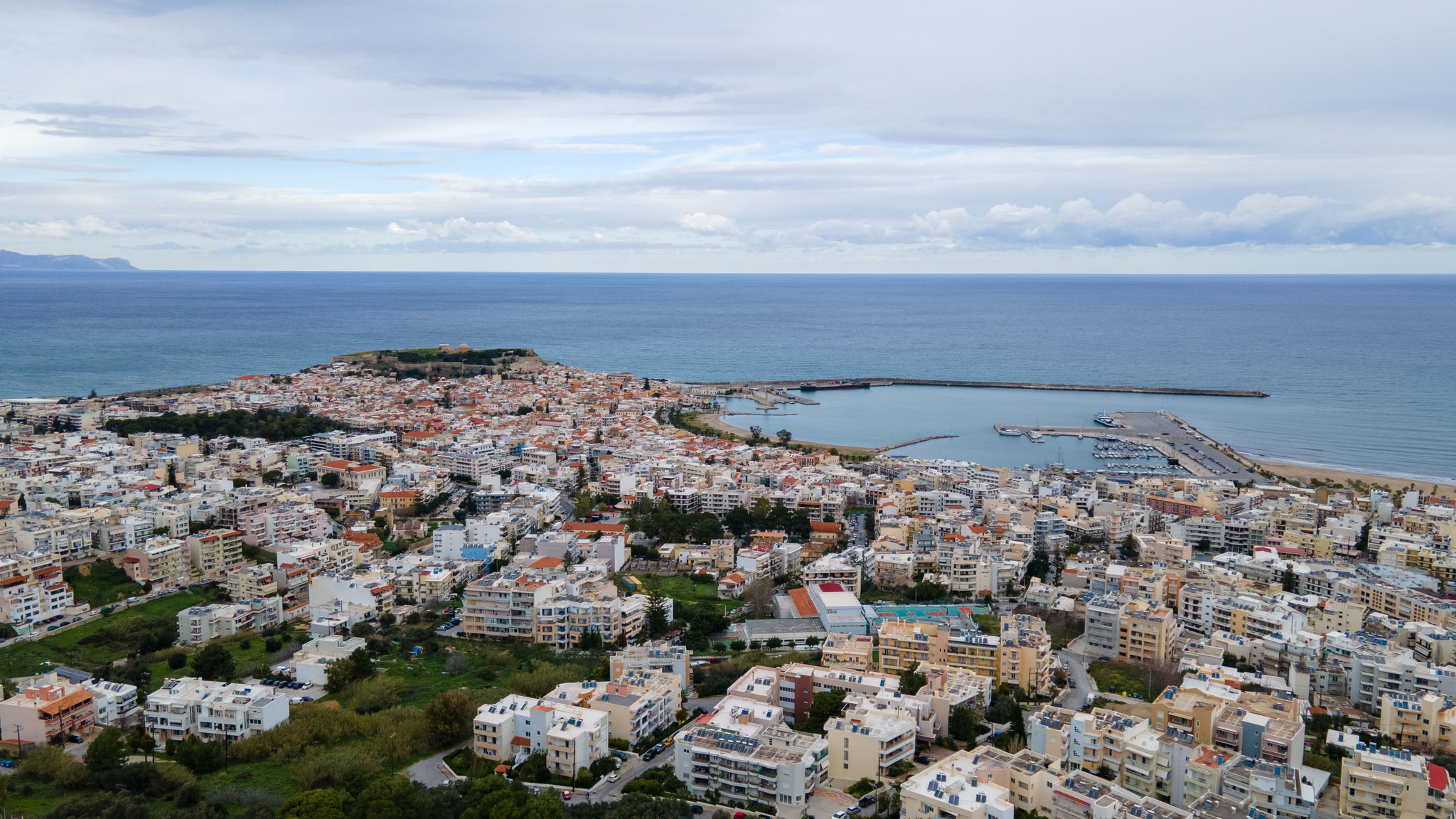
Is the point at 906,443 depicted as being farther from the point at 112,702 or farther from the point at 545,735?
the point at 112,702

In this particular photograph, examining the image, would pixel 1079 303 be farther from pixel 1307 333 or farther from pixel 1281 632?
pixel 1281 632

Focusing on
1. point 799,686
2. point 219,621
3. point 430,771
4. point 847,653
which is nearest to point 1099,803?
point 799,686

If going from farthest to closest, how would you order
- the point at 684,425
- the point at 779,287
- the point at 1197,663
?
the point at 779,287, the point at 684,425, the point at 1197,663

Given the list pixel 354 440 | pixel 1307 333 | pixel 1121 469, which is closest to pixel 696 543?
pixel 354 440

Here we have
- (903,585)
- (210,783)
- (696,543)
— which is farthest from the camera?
(696,543)

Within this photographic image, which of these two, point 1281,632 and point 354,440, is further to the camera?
point 354,440

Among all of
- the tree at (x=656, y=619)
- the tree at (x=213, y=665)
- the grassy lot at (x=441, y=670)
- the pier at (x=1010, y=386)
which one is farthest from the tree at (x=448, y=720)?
the pier at (x=1010, y=386)
